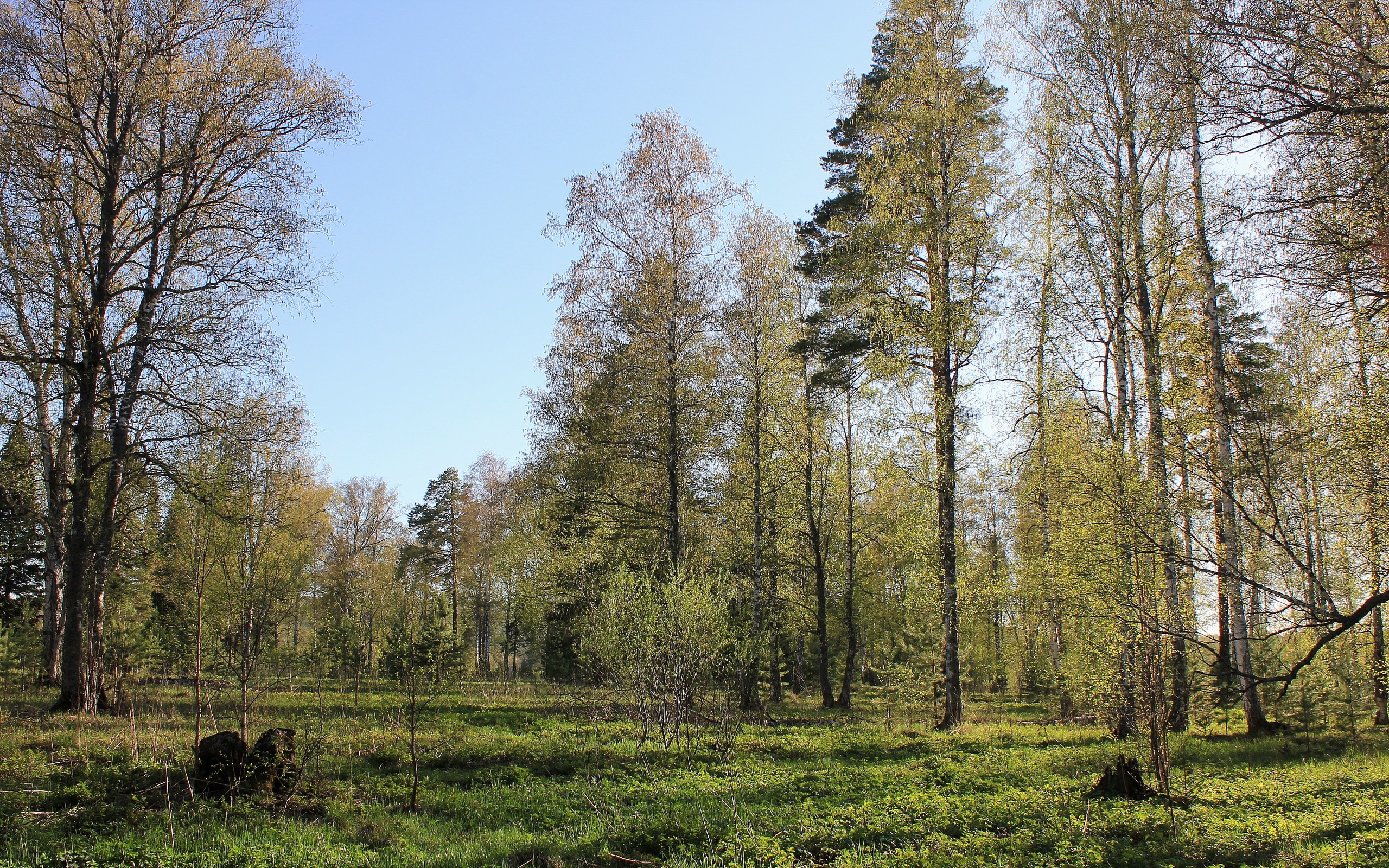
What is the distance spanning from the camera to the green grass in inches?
201

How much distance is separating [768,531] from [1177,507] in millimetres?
9832

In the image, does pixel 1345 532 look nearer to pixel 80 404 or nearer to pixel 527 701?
pixel 527 701

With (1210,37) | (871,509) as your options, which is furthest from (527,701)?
(1210,37)

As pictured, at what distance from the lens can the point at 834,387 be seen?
1764 centimetres

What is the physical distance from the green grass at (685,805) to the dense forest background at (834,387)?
1025mm

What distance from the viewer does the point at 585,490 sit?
15.9 m

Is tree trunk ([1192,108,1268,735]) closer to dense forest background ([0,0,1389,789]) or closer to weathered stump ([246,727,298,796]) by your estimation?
dense forest background ([0,0,1389,789])

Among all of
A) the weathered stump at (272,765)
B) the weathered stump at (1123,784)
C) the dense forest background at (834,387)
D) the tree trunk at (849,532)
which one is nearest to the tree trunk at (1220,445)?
the dense forest background at (834,387)

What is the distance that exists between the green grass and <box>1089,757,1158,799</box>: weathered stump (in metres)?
0.22

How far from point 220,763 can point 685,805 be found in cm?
429

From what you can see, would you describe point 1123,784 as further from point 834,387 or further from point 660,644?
point 834,387

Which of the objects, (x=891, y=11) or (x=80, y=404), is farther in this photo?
(x=891, y=11)

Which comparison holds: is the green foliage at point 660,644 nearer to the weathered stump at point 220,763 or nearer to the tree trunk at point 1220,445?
the weathered stump at point 220,763

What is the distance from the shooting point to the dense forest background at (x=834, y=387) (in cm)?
641
